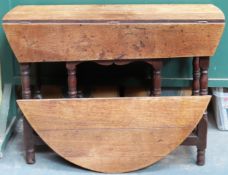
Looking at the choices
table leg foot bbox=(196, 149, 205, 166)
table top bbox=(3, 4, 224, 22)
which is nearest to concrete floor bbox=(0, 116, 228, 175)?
table leg foot bbox=(196, 149, 205, 166)

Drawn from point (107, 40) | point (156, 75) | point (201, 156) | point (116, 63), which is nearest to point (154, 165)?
point (201, 156)

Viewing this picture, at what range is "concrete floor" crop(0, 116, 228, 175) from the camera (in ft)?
7.36

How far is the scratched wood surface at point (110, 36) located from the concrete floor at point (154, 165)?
21.1 inches

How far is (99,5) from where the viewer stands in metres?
2.39

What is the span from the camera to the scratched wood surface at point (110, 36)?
6.67 ft

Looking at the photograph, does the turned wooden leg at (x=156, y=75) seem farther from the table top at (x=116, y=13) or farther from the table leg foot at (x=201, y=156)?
the table leg foot at (x=201, y=156)

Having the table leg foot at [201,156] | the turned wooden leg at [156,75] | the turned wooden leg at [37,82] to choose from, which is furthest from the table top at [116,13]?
the table leg foot at [201,156]

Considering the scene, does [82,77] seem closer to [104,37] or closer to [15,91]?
[15,91]

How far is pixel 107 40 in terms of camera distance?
6.73 feet

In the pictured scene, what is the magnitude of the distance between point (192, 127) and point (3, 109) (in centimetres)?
99

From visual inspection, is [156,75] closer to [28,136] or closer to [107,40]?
[107,40]

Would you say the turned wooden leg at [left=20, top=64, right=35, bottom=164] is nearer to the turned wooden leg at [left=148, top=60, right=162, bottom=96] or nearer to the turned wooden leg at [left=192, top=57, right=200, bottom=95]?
the turned wooden leg at [left=148, top=60, right=162, bottom=96]

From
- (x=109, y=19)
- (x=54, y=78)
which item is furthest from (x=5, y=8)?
(x=109, y=19)

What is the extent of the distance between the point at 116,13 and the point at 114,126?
1.66 ft
